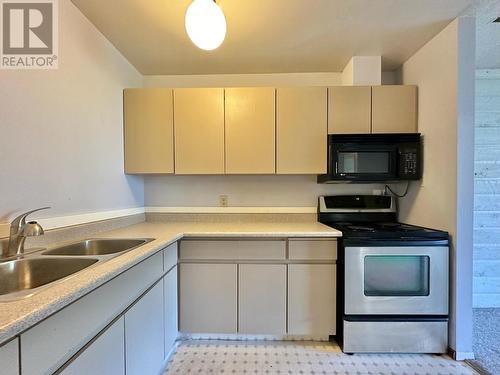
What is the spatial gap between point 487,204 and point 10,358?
3427 millimetres

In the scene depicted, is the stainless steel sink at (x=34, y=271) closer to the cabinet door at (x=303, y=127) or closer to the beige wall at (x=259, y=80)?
the cabinet door at (x=303, y=127)

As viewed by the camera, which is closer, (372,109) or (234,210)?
(372,109)

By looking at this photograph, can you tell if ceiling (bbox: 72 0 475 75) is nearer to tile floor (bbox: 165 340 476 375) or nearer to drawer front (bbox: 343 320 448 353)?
drawer front (bbox: 343 320 448 353)

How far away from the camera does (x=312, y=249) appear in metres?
2.05

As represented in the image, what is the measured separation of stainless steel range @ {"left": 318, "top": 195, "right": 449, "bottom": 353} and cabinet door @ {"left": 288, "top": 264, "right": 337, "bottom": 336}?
0.10 meters

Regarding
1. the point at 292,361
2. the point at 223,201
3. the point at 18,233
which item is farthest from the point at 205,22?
the point at 292,361

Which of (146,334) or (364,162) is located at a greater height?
(364,162)

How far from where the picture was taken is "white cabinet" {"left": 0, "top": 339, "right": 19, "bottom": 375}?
25.4 inches

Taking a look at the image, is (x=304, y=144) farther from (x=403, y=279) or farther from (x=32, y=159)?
(x=32, y=159)

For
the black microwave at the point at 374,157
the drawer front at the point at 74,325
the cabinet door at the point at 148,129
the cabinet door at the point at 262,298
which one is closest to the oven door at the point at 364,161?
the black microwave at the point at 374,157

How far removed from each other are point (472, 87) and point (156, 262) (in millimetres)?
2350

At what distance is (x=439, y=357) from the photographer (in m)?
1.91

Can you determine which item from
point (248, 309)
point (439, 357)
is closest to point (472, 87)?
point (439, 357)

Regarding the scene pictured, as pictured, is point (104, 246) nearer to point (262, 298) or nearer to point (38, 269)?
point (38, 269)
